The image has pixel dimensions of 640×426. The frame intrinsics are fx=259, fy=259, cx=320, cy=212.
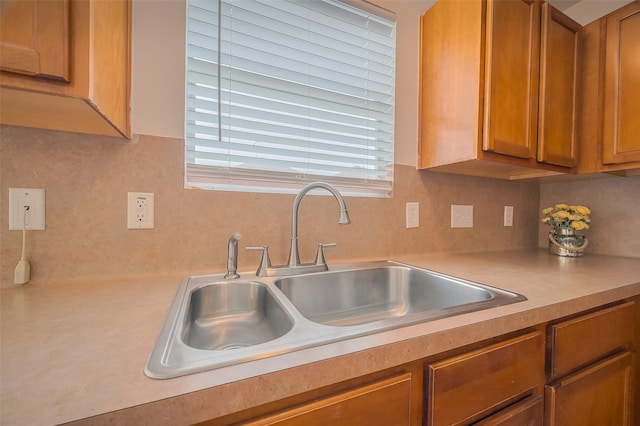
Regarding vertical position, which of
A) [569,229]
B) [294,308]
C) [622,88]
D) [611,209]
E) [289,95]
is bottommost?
[294,308]

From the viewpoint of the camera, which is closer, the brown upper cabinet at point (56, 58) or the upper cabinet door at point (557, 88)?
the brown upper cabinet at point (56, 58)

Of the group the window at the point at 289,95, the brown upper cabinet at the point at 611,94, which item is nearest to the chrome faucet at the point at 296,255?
the window at the point at 289,95

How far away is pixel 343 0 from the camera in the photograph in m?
1.17

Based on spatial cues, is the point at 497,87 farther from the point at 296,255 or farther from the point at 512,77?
the point at 296,255

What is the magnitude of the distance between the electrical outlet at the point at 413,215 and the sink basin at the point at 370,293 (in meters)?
0.32

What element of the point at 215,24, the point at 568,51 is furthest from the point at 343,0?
the point at 568,51

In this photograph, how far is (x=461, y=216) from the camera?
1.43m

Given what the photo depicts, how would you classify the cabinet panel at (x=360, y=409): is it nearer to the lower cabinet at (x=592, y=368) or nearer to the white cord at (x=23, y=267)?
Result: the lower cabinet at (x=592, y=368)

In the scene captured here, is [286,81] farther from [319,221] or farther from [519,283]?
[519,283]

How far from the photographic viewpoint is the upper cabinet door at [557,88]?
1179mm

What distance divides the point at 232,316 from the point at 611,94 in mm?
1943

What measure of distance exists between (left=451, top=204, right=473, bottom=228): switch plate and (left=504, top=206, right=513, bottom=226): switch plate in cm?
31

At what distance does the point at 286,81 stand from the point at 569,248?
1.68 meters

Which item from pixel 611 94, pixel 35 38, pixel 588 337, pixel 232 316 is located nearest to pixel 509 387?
pixel 588 337
